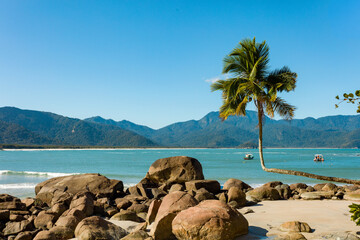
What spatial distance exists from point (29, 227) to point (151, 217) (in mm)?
4102

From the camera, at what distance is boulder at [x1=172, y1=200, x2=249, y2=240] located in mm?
7574

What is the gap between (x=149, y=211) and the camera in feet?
33.9

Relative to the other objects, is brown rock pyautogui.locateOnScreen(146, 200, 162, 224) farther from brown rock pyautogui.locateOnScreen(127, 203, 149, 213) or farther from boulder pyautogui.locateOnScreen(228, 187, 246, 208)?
boulder pyautogui.locateOnScreen(228, 187, 246, 208)

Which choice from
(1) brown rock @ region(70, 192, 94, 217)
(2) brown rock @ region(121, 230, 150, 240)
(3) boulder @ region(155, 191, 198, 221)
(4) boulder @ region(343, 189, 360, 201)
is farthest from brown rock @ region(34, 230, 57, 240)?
(4) boulder @ region(343, 189, 360, 201)

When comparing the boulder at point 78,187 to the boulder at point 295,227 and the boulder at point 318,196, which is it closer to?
the boulder at point 295,227

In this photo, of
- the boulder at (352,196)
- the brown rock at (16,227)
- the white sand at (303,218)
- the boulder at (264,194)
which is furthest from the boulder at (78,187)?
the boulder at (352,196)

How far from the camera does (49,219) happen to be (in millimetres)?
10602

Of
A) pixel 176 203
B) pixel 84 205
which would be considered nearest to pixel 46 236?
pixel 84 205

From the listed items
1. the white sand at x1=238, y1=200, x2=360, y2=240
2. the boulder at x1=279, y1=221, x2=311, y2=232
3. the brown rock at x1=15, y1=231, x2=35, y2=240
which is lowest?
the brown rock at x1=15, y1=231, x2=35, y2=240

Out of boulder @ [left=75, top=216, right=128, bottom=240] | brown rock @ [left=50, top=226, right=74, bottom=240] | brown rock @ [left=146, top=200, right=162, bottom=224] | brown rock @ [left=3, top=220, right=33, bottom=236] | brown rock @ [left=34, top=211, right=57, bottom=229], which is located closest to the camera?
boulder @ [left=75, top=216, right=128, bottom=240]

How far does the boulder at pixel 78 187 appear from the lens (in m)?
15.6

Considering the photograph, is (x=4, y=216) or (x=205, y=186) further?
(x=205, y=186)

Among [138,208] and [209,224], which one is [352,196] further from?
[209,224]

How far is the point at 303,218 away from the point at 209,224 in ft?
14.9
